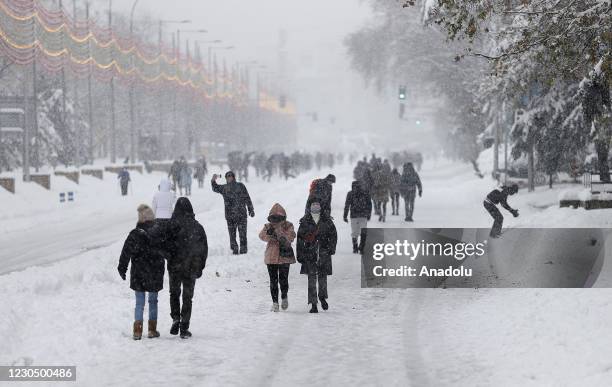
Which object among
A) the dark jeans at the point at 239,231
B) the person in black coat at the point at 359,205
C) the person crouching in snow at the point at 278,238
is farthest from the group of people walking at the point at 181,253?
the person in black coat at the point at 359,205

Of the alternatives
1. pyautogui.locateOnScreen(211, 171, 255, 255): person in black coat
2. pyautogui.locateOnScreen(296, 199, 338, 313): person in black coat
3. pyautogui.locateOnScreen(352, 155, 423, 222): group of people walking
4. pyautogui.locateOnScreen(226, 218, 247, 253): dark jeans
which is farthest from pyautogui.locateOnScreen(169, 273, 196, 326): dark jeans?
pyautogui.locateOnScreen(352, 155, 423, 222): group of people walking

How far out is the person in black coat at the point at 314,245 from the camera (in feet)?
39.8

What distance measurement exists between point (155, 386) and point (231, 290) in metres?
5.74

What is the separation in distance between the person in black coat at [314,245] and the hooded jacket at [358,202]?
5804 millimetres

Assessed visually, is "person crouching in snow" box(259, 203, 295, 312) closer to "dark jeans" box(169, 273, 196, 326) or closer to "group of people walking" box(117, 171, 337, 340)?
"group of people walking" box(117, 171, 337, 340)

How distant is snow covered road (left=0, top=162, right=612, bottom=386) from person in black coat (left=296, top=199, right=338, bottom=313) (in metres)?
0.50

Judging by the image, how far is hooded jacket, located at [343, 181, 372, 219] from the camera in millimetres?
18219

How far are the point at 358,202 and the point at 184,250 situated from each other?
8.18 meters

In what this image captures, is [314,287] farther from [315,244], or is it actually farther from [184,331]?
[184,331]

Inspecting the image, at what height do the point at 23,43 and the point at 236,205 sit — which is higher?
the point at 23,43

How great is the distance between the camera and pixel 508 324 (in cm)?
1122

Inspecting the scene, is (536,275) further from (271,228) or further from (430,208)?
(430,208)

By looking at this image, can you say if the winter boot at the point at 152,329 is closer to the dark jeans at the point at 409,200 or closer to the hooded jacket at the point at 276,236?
the hooded jacket at the point at 276,236

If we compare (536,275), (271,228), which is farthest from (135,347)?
Answer: (536,275)
